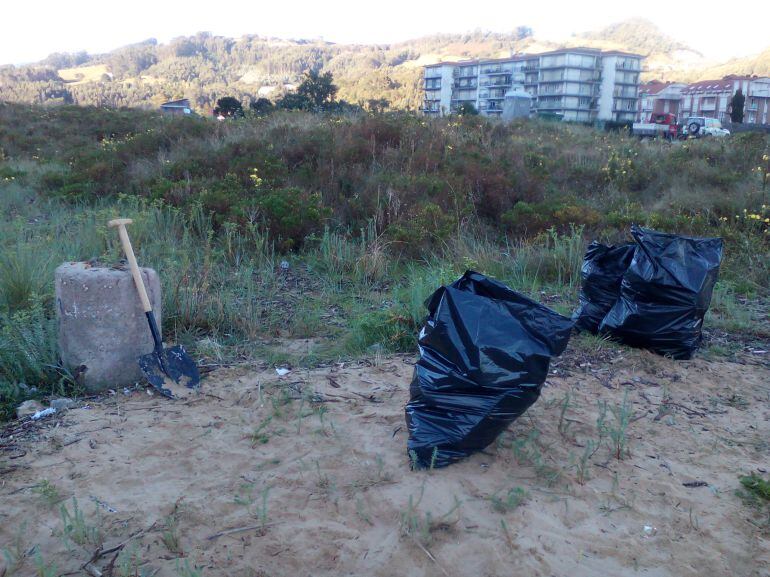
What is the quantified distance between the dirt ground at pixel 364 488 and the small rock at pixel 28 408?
0.51ft

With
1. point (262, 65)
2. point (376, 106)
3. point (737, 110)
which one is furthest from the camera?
point (262, 65)

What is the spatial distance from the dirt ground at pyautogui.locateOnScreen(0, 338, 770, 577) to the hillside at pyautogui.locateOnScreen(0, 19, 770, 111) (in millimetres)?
54225

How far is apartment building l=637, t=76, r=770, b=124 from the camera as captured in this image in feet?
209

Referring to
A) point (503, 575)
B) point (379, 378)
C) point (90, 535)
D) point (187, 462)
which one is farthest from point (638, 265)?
point (90, 535)

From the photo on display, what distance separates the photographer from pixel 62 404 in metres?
3.38

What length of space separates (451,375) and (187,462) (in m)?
1.29

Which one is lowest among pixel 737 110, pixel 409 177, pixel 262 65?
pixel 409 177

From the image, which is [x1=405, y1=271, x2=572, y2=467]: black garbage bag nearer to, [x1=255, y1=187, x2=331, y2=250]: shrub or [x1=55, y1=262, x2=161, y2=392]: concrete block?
[x1=55, y1=262, x2=161, y2=392]: concrete block

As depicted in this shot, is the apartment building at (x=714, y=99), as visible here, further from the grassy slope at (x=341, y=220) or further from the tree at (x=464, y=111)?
the grassy slope at (x=341, y=220)

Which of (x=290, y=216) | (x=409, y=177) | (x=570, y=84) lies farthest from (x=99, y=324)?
(x=570, y=84)

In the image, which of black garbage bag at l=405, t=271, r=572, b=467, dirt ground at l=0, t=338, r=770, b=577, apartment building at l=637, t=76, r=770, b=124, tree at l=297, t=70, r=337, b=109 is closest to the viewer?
dirt ground at l=0, t=338, r=770, b=577

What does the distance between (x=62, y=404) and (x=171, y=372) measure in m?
0.59

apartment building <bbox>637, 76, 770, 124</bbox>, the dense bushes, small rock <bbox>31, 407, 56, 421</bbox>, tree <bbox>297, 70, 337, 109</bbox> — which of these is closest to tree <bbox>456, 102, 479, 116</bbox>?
the dense bushes

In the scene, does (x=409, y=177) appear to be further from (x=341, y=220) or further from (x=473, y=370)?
(x=473, y=370)
